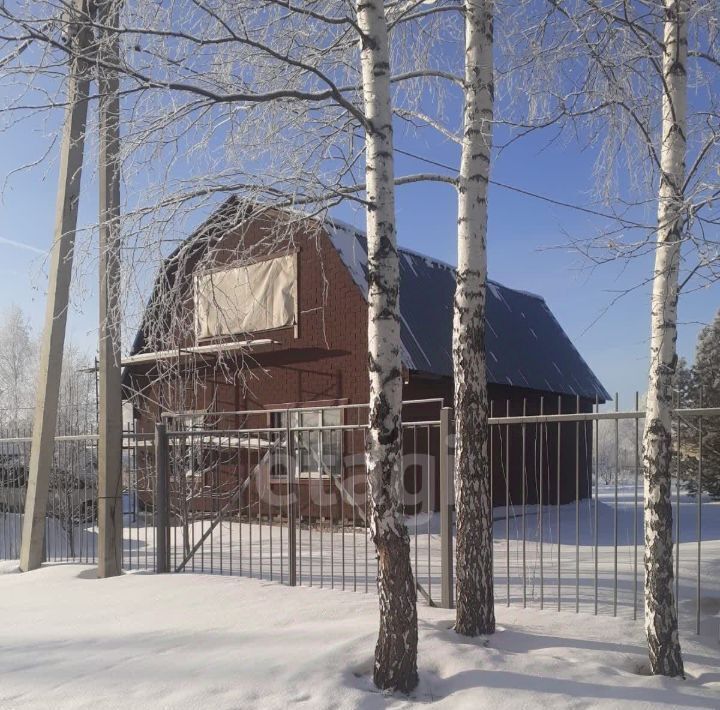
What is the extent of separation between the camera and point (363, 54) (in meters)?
4.91

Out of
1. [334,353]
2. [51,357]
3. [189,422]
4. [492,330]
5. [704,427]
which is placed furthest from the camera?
[492,330]

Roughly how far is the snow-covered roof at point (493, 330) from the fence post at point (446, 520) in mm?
6279

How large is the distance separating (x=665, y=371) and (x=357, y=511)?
1059 centimetres

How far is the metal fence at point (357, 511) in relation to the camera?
643 centimetres

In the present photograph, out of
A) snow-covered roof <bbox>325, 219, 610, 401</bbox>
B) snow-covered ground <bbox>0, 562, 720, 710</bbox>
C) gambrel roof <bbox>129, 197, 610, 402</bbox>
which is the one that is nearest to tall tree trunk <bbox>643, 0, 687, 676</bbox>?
snow-covered ground <bbox>0, 562, 720, 710</bbox>

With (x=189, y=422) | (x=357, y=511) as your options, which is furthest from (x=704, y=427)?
(x=189, y=422)

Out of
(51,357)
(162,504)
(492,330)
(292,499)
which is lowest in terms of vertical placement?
(162,504)

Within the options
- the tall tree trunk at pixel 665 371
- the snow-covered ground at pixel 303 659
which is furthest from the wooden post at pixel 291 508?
the tall tree trunk at pixel 665 371

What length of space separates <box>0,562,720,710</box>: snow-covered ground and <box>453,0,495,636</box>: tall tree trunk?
1.38 feet

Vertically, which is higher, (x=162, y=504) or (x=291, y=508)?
(x=291, y=508)

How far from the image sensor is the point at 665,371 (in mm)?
4711

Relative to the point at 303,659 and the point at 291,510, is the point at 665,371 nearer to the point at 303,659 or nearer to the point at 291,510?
the point at 303,659

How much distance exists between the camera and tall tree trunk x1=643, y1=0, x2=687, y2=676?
4.64 metres

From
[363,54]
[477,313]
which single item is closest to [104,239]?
[363,54]
